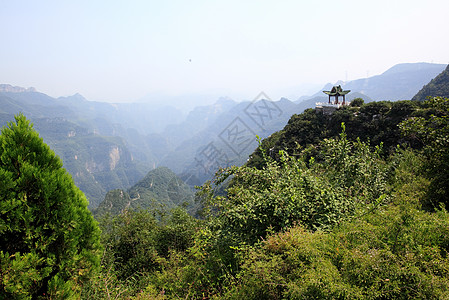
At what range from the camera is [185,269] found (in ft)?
13.9

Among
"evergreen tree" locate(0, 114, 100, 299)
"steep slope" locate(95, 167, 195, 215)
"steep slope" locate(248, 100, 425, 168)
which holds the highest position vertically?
"evergreen tree" locate(0, 114, 100, 299)

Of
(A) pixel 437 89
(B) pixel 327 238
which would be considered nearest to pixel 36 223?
(B) pixel 327 238

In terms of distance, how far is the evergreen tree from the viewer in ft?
8.91

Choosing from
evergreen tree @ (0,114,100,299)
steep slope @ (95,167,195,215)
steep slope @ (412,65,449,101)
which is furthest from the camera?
steep slope @ (95,167,195,215)

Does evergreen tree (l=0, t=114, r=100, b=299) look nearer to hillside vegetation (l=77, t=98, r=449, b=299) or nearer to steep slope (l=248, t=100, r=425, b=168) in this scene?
hillside vegetation (l=77, t=98, r=449, b=299)

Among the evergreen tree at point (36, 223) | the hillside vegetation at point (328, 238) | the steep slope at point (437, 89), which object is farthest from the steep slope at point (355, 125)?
the steep slope at point (437, 89)

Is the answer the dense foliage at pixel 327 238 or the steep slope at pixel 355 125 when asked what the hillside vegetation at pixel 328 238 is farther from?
the steep slope at pixel 355 125

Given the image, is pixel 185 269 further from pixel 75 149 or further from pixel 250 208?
pixel 75 149

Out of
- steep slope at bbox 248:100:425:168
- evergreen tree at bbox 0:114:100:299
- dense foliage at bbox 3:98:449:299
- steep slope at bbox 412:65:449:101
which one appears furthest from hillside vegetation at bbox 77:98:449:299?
steep slope at bbox 412:65:449:101

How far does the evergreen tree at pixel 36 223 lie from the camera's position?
2717 mm

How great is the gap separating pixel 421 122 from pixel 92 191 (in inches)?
5793

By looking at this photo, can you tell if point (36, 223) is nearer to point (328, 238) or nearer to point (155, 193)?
point (328, 238)

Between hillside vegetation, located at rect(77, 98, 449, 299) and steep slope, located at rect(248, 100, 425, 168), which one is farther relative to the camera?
steep slope, located at rect(248, 100, 425, 168)

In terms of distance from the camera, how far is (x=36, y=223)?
303 cm
